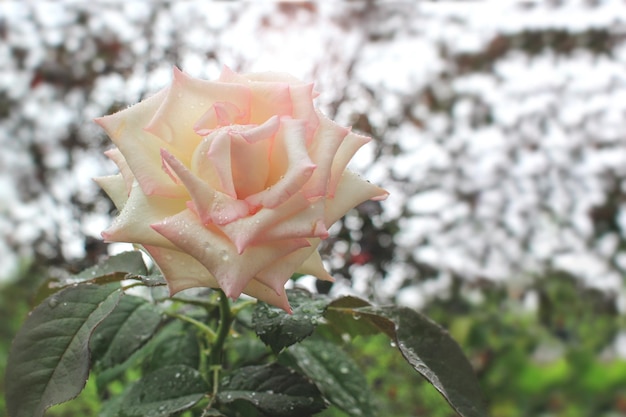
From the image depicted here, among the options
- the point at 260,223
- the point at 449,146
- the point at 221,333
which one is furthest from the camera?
the point at 449,146

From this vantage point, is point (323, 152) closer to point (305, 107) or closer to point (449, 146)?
point (305, 107)

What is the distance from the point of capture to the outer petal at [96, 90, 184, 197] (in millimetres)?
270

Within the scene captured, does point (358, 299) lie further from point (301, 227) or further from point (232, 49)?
point (232, 49)

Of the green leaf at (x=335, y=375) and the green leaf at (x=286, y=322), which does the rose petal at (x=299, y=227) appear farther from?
the green leaf at (x=335, y=375)

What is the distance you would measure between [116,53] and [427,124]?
3.48 feet

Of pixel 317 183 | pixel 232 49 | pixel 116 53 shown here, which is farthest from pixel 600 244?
pixel 317 183

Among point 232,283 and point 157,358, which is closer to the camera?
point 232,283

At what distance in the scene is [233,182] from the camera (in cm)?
27

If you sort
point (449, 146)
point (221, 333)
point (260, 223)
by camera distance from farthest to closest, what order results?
point (449, 146) → point (221, 333) → point (260, 223)

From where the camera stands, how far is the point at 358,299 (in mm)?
334

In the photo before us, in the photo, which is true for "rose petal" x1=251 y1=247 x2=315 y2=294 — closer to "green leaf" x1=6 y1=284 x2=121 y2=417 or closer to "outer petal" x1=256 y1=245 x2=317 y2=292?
"outer petal" x1=256 y1=245 x2=317 y2=292

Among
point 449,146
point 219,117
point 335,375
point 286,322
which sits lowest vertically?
point 449,146

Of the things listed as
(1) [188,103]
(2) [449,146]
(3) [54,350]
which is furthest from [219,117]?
(2) [449,146]

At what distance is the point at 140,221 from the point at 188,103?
68 mm
